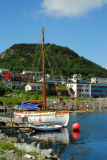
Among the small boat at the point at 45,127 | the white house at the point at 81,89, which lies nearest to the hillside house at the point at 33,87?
the white house at the point at 81,89

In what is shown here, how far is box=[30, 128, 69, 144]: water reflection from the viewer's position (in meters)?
38.8

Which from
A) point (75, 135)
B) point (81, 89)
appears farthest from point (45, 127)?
point (81, 89)

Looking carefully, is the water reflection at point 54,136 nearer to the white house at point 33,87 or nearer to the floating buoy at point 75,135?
the floating buoy at point 75,135

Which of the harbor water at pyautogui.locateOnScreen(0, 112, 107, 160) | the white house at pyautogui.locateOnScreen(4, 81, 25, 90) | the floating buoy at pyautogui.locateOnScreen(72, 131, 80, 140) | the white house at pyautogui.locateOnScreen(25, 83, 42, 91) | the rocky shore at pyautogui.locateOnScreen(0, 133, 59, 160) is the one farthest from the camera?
the white house at pyautogui.locateOnScreen(4, 81, 25, 90)

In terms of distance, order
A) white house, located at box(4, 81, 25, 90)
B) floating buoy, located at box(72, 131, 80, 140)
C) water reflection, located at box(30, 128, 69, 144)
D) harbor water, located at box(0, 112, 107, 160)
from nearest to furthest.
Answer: harbor water, located at box(0, 112, 107, 160), water reflection, located at box(30, 128, 69, 144), floating buoy, located at box(72, 131, 80, 140), white house, located at box(4, 81, 25, 90)

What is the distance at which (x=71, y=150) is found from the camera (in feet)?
107

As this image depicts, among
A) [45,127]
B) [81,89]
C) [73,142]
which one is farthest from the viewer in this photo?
[81,89]

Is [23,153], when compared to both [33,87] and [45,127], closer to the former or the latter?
[45,127]

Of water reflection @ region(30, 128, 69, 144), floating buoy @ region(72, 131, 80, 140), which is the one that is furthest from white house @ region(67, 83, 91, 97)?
water reflection @ region(30, 128, 69, 144)

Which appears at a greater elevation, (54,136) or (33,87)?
(33,87)

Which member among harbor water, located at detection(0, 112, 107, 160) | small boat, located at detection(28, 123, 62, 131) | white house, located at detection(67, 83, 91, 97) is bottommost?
harbor water, located at detection(0, 112, 107, 160)

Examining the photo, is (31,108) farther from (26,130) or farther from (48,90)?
(48,90)

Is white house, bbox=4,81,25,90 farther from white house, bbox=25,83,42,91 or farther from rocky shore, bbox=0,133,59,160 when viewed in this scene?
rocky shore, bbox=0,133,59,160

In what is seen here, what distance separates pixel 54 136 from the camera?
41.5 m
